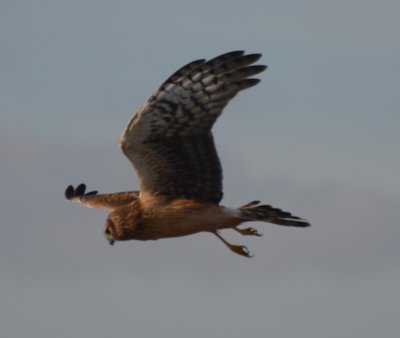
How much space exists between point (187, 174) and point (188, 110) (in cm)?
83

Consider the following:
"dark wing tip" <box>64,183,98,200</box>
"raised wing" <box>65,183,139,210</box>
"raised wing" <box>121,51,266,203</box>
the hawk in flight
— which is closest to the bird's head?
the hawk in flight

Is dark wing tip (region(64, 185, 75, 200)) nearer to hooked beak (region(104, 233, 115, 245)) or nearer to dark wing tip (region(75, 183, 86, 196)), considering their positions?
dark wing tip (region(75, 183, 86, 196))

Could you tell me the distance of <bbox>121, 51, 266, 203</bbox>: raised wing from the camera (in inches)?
663

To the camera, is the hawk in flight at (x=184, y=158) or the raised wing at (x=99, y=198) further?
the raised wing at (x=99, y=198)

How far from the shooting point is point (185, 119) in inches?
672

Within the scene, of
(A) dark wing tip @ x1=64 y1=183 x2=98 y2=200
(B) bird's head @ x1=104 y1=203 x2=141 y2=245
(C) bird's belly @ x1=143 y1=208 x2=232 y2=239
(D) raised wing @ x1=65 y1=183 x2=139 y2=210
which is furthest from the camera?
(A) dark wing tip @ x1=64 y1=183 x2=98 y2=200

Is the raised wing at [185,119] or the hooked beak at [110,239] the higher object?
the raised wing at [185,119]

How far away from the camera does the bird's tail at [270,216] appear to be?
1728 cm

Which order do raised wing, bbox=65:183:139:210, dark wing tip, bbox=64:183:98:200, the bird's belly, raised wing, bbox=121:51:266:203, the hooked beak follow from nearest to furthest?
raised wing, bbox=121:51:266:203 → the bird's belly → the hooked beak → raised wing, bbox=65:183:139:210 → dark wing tip, bbox=64:183:98:200

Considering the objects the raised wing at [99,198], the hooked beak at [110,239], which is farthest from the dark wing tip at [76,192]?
the hooked beak at [110,239]

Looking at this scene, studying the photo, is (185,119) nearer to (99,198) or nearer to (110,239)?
(110,239)

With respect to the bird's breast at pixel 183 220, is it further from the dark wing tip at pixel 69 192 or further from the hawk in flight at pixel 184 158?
the dark wing tip at pixel 69 192

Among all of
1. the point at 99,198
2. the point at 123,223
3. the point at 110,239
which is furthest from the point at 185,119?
the point at 99,198

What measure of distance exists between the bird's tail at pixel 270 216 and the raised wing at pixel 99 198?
1810 mm
